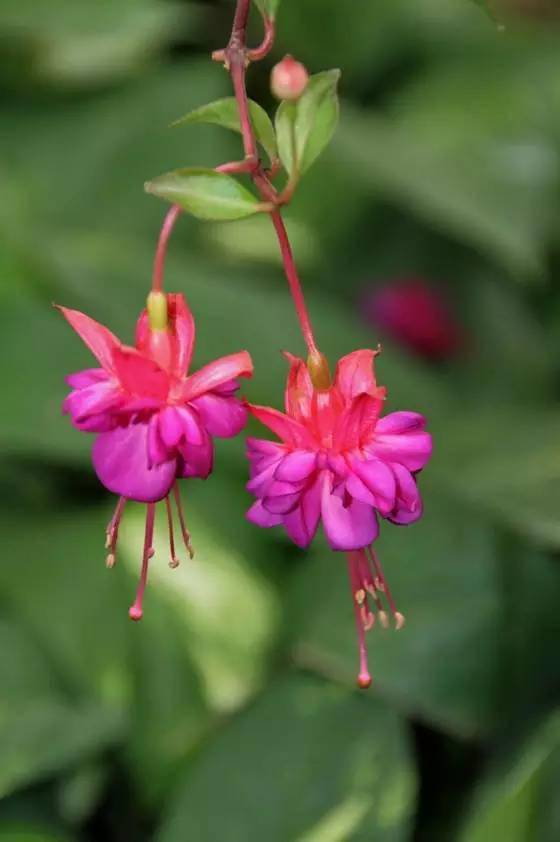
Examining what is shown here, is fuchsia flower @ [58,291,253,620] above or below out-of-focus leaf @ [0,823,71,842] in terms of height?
above

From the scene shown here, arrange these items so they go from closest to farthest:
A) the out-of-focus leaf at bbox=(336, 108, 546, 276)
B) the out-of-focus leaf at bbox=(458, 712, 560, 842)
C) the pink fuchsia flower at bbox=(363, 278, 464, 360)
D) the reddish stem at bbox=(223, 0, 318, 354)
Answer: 1. the reddish stem at bbox=(223, 0, 318, 354)
2. the out-of-focus leaf at bbox=(458, 712, 560, 842)
3. the out-of-focus leaf at bbox=(336, 108, 546, 276)
4. the pink fuchsia flower at bbox=(363, 278, 464, 360)

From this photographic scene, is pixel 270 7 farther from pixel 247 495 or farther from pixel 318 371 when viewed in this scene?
pixel 247 495

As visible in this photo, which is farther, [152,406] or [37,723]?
[37,723]

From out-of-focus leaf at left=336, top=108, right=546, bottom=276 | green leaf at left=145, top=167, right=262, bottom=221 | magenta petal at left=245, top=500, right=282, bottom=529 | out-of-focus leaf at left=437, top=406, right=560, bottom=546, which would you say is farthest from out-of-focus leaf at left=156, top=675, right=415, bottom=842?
out-of-focus leaf at left=336, top=108, right=546, bottom=276

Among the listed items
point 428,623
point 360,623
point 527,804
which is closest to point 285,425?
point 360,623

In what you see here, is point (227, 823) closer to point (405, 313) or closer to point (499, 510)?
point (499, 510)

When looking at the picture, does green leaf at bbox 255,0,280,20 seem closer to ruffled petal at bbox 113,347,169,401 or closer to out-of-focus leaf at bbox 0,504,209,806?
ruffled petal at bbox 113,347,169,401
